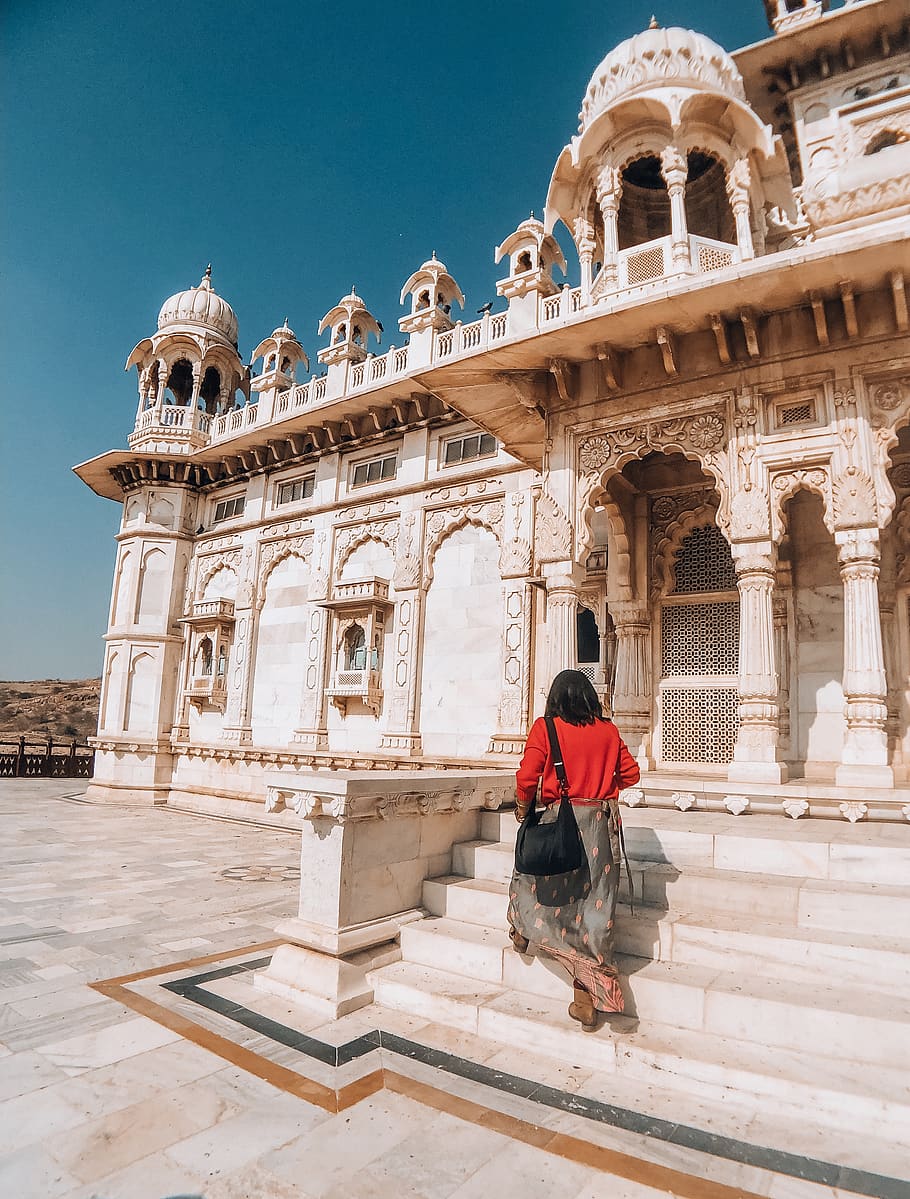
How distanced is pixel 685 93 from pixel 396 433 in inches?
281

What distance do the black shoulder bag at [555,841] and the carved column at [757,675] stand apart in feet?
11.4

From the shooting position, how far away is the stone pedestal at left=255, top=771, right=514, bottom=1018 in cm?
407

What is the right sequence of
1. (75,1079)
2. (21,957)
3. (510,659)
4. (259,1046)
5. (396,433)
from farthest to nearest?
1. (396,433)
2. (510,659)
3. (21,957)
4. (259,1046)
5. (75,1079)

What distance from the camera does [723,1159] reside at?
255 centimetres

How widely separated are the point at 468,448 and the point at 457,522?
133cm

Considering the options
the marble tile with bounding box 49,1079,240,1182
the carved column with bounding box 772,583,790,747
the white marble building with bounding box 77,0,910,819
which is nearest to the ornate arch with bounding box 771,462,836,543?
the white marble building with bounding box 77,0,910,819

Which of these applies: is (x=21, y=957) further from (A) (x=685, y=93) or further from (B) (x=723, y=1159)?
(A) (x=685, y=93)

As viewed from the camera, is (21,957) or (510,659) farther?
(510,659)

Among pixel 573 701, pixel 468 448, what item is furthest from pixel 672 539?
pixel 573 701

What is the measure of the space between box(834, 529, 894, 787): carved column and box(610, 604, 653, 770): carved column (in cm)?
339

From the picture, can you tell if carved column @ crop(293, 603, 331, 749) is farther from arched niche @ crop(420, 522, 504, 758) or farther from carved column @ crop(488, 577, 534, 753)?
carved column @ crop(488, 577, 534, 753)

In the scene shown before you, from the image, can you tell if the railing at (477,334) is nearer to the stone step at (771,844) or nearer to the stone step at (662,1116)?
Result: the stone step at (771,844)

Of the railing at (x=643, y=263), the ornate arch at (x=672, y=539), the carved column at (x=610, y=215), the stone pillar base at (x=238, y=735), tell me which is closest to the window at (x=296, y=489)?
the stone pillar base at (x=238, y=735)

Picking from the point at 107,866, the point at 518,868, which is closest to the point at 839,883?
the point at 518,868
